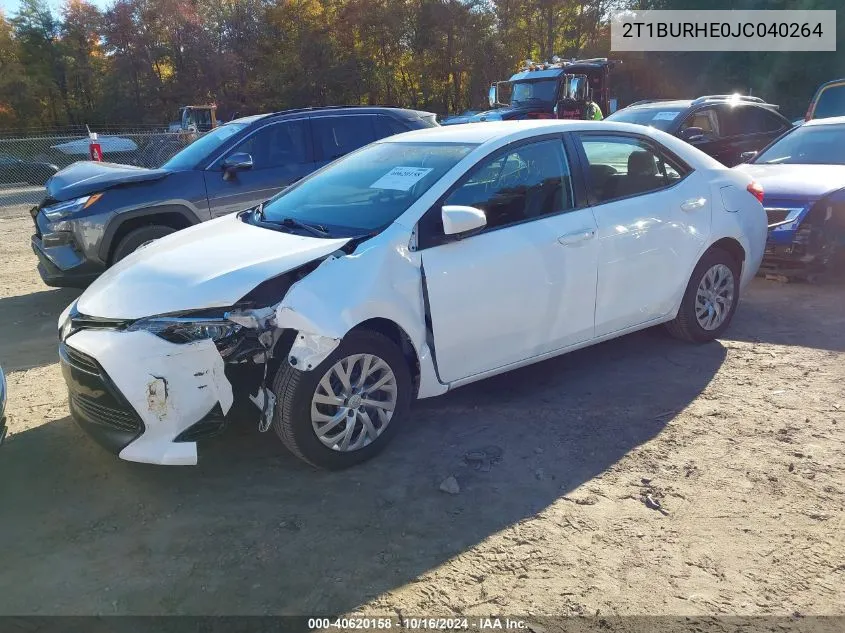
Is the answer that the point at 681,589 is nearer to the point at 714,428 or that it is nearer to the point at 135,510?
the point at 714,428

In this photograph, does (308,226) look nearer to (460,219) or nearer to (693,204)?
(460,219)

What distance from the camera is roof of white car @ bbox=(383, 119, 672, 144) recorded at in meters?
4.29

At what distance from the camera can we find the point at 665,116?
9.97 meters

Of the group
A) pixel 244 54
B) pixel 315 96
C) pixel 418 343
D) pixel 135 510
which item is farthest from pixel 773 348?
pixel 244 54

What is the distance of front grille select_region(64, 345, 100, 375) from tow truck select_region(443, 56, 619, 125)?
1269 centimetres

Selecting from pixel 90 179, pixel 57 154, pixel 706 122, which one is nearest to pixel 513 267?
pixel 90 179

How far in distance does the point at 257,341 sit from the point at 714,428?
2.63 meters

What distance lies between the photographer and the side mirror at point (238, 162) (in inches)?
271

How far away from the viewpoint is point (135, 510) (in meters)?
3.35

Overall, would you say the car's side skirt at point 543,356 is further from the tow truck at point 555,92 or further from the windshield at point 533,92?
the windshield at point 533,92

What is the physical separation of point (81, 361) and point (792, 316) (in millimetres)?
5554

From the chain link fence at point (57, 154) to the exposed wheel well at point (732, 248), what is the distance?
50.0 ft

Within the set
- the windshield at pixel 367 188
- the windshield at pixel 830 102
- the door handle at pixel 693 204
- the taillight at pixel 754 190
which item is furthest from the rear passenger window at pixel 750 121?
the windshield at pixel 367 188

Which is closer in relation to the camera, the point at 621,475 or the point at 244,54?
the point at 621,475
